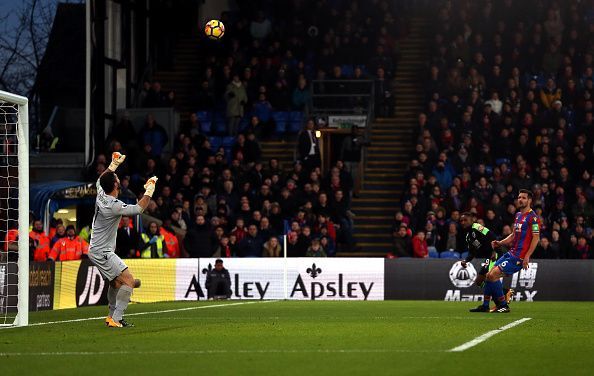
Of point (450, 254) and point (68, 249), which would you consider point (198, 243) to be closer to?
point (68, 249)

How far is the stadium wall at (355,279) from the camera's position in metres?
25.4

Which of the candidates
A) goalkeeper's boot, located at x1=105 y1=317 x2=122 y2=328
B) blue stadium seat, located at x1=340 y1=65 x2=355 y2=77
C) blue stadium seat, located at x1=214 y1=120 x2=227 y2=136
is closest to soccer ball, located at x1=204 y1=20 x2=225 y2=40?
blue stadium seat, located at x1=214 y1=120 x2=227 y2=136

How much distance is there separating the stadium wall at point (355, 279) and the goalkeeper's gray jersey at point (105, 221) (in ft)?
35.7

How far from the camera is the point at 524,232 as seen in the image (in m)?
18.1

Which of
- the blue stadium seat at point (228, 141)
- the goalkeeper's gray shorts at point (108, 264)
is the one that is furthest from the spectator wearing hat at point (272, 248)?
the goalkeeper's gray shorts at point (108, 264)

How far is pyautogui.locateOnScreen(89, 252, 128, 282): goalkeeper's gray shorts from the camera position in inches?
552

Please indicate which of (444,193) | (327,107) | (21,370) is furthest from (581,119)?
(21,370)

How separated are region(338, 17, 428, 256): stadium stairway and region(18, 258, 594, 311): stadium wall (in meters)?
3.64

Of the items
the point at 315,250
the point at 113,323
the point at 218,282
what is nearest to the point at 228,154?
the point at 315,250

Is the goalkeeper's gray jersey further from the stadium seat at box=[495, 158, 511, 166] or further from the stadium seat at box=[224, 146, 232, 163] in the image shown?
the stadium seat at box=[224, 146, 232, 163]

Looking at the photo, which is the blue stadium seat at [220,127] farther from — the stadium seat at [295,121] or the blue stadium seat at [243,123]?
the stadium seat at [295,121]

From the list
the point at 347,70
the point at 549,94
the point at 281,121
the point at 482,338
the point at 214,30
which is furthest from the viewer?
the point at 347,70

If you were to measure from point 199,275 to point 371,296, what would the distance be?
11.7 ft

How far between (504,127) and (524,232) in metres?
12.9
